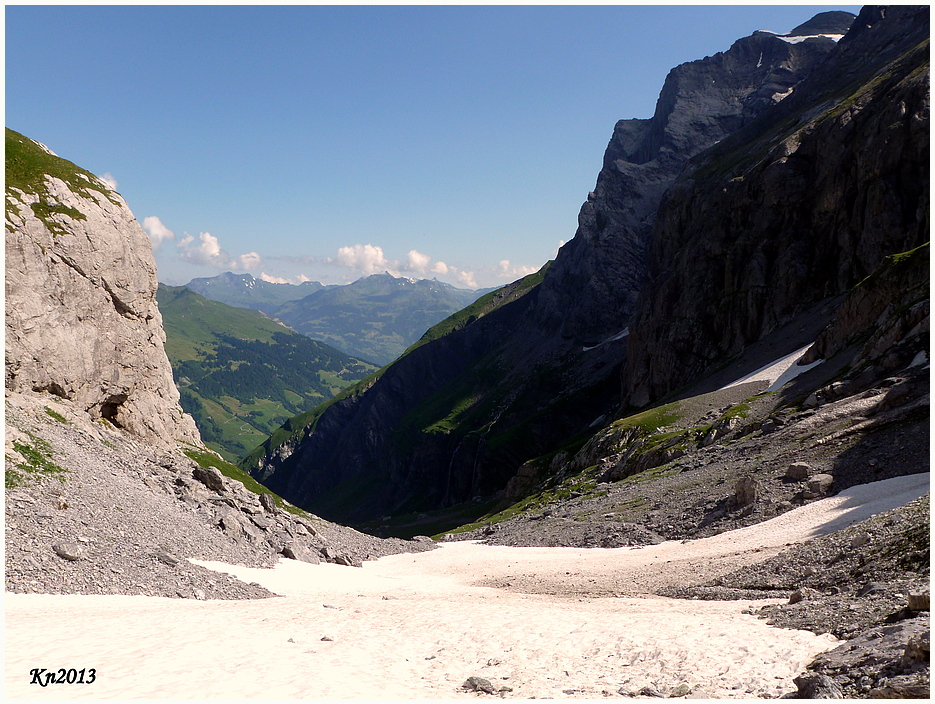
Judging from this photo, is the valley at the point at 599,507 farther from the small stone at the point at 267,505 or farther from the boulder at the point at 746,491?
the small stone at the point at 267,505

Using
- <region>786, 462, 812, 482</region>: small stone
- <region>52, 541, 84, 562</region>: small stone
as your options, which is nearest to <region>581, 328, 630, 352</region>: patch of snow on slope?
<region>786, 462, 812, 482</region>: small stone

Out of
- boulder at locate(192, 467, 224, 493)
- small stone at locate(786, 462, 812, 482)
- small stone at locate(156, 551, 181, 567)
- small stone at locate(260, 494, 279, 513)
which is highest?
small stone at locate(786, 462, 812, 482)

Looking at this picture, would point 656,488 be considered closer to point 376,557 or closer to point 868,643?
point 376,557

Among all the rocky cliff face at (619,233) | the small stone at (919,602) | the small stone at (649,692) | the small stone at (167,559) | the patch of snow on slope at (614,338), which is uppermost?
the rocky cliff face at (619,233)

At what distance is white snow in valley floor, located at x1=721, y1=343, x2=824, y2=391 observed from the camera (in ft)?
247

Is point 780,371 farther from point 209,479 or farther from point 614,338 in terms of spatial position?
point 614,338

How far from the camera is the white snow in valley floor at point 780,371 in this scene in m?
75.3

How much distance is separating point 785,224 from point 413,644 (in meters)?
109

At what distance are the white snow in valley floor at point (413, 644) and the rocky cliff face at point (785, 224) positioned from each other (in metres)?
74.9

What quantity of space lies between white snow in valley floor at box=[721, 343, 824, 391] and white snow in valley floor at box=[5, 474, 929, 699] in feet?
147

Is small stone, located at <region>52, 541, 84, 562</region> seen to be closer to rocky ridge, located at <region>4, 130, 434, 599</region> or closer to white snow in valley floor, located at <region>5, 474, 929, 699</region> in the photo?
rocky ridge, located at <region>4, 130, 434, 599</region>

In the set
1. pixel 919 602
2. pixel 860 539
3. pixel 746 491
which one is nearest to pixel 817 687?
pixel 919 602

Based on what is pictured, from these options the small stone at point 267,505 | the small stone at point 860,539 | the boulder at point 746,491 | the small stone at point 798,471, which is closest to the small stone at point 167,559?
the small stone at point 267,505

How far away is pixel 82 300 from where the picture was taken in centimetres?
5203
